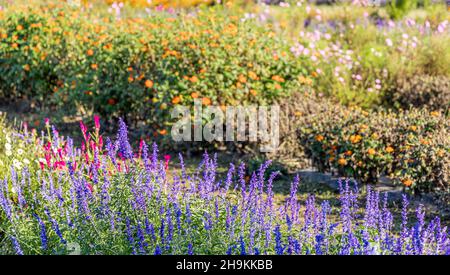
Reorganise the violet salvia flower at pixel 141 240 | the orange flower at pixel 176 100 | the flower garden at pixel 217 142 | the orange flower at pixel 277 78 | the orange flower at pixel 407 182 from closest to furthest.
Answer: the violet salvia flower at pixel 141 240
the flower garden at pixel 217 142
the orange flower at pixel 407 182
the orange flower at pixel 176 100
the orange flower at pixel 277 78

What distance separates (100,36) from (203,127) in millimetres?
1768

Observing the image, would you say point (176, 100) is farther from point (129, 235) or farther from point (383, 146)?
point (129, 235)

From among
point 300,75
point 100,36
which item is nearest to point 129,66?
point 100,36

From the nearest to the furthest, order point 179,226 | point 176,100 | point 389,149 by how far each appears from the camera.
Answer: point 179,226, point 389,149, point 176,100

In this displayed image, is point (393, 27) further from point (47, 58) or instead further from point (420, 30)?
point (47, 58)

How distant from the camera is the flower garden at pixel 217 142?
3.72 meters

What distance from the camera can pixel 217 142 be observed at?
677cm

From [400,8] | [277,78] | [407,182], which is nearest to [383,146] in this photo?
[407,182]

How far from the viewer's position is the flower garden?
12.2ft

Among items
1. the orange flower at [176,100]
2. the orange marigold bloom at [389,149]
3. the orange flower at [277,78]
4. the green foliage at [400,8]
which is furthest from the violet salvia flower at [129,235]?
the green foliage at [400,8]

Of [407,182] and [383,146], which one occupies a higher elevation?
[383,146]

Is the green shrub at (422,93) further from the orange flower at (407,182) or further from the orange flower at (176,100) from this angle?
the orange flower at (176,100)

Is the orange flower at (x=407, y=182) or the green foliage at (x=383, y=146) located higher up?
the green foliage at (x=383, y=146)
